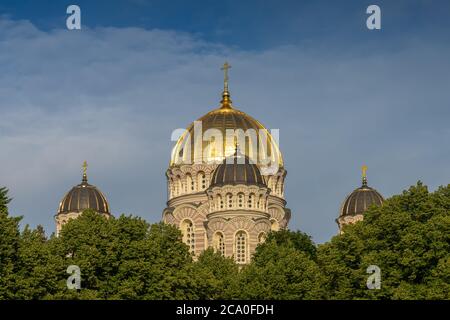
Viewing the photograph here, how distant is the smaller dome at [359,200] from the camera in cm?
12324

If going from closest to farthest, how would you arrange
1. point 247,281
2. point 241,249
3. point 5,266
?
1. point 5,266
2. point 247,281
3. point 241,249

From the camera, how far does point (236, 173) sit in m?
110

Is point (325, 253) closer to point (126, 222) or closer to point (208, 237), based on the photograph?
point (126, 222)

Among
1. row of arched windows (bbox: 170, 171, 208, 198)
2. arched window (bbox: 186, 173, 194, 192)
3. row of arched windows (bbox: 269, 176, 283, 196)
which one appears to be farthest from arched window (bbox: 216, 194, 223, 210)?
row of arched windows (bbox: 269, 176, 283, 196)

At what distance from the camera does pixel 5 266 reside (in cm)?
5738

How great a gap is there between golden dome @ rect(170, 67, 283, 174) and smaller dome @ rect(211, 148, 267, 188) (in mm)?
7817

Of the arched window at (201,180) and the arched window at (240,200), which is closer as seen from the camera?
the arched window at (240,200)

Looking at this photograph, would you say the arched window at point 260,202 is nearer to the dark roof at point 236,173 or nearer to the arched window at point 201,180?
the dark roof at point 236,173

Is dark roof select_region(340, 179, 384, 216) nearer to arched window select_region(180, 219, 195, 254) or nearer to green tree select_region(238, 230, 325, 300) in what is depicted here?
arched window select_region(180, 219, 195, 254)

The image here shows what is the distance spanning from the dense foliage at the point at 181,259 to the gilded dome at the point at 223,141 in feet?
157

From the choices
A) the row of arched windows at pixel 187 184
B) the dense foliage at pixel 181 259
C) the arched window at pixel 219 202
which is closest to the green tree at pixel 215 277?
the dense foliage at pixel 181 259
